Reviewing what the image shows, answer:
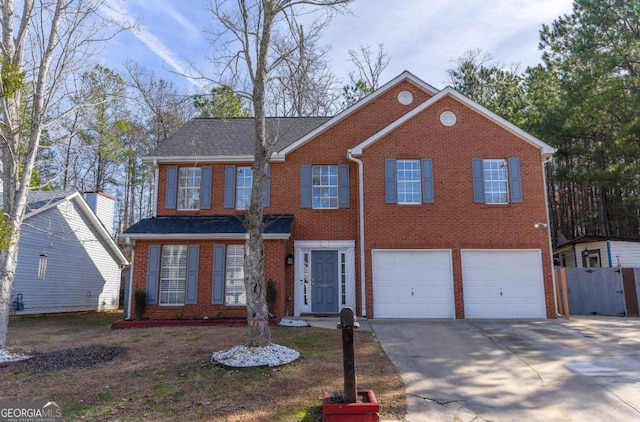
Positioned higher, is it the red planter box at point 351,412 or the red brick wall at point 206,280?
the red brick wall at point 206,280

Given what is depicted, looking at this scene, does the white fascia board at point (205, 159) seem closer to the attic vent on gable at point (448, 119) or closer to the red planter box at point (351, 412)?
the attic vent on gable at point (448, 119)

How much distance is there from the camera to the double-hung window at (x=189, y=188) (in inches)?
557

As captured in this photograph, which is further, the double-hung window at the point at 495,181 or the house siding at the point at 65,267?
the house siding at the point at 65,267

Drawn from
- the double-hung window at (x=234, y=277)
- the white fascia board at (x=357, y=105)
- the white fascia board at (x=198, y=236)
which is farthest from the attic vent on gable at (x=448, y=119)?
the double-hung window at (x=234, y=277)

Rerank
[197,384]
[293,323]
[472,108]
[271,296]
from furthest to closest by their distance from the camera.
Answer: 1. [472,108]
2. [271,296]
3. [293,323]
4. [197,384]

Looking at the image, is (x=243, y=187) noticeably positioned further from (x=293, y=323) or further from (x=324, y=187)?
(x=293, y=323)

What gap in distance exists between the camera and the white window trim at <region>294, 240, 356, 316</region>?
1302 centimetres

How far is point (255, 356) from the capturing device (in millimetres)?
7098

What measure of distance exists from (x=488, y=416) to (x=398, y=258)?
24.4ft

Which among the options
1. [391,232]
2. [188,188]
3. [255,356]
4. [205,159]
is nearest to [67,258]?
[188,188]

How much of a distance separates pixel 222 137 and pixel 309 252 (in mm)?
5436

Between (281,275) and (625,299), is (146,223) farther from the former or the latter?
(625,299)

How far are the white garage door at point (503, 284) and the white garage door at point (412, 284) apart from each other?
56 cm

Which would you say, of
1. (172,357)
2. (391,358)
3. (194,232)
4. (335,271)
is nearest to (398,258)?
(335,271)
